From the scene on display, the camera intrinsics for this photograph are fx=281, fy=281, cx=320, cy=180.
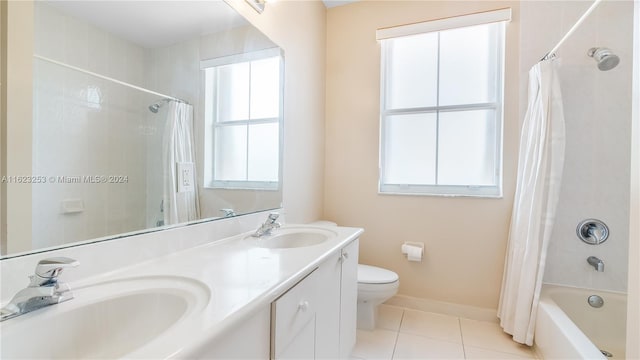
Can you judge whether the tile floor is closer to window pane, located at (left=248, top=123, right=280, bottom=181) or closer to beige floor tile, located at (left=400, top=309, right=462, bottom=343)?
beige floor tile, located at (left=400, top=309, right=462, bottom=343)

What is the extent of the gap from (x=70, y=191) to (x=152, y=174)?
0.26 m

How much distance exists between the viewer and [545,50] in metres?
2.04

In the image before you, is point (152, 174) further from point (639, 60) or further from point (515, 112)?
point (515, 112)

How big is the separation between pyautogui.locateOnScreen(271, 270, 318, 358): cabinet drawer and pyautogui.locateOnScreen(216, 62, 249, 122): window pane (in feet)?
3.01

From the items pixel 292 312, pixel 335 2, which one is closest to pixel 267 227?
pixel 292 312

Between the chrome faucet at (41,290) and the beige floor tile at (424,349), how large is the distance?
5.70 feet

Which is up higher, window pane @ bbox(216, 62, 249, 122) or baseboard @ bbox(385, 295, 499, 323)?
window pane @ bbox(216, 62, 249, 122)

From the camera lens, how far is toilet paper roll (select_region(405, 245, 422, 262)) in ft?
7.39

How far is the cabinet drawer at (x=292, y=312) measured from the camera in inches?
32.2

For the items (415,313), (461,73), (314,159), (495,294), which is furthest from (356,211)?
(461,73)

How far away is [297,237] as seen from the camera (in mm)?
1657

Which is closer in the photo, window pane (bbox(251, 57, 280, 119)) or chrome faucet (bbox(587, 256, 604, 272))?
window pane (bbox(251, 57, 280, 119))

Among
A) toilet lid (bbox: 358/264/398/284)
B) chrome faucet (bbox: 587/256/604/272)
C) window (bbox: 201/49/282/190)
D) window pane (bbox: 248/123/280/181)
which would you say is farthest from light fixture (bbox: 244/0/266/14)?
chrome faucet (bbox: 587/256/604/272)

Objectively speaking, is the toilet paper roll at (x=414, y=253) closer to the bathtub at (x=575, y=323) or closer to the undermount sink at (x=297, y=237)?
the bathtub at (x=575, y=323)
